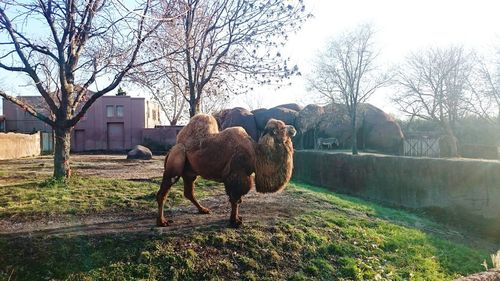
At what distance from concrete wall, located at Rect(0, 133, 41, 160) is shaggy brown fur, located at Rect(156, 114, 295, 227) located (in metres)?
19.9

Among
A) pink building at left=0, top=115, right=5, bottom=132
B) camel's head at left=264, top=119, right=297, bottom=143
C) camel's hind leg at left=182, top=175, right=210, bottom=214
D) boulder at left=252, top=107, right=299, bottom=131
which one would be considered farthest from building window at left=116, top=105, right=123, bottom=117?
camel's head at left=264, top=119, right=297, bottom=143

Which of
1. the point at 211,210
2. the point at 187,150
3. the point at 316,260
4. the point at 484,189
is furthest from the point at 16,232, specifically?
the point at 484,189

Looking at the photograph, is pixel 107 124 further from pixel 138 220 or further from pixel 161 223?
pixel 161 223

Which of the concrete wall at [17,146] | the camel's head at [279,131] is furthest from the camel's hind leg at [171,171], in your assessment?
the concrete wall at [17,146]

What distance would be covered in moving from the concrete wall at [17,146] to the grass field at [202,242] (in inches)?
633

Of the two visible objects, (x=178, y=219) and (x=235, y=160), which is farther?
(x=178, y=219)

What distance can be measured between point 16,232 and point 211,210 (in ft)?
11.6

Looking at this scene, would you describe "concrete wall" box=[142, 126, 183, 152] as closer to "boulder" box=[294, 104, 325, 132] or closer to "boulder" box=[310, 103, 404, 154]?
"boulder" box=[294, 104, 325, 132]

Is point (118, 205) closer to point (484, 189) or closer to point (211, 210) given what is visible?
point (211, 210)

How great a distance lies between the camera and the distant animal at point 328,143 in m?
32.0

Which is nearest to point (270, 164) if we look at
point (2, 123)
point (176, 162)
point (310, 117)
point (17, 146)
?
point (176, 162)

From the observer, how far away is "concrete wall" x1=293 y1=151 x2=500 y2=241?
10.7 m

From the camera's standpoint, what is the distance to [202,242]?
6.10 metres

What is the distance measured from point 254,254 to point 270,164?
4.78 ft
